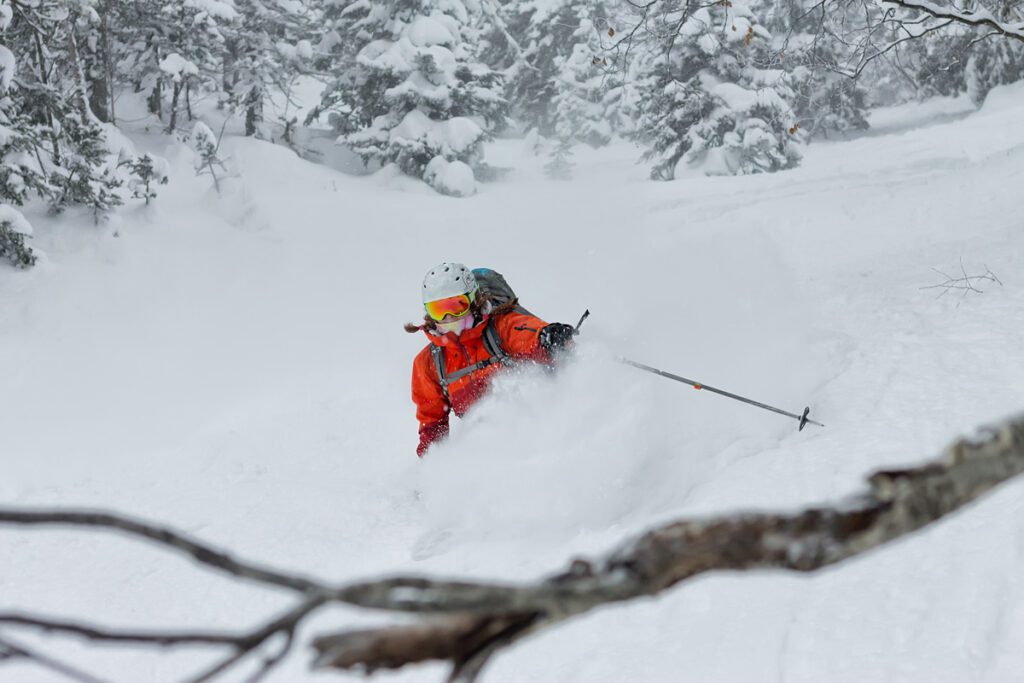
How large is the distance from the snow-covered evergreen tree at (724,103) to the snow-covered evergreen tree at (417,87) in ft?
17.8

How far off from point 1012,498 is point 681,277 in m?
7.47

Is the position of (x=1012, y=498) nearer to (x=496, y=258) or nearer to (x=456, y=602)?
(x=456, y=602)

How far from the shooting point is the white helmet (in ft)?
22.2

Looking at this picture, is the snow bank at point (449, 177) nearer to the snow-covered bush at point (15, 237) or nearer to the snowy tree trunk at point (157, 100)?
the snowy tree trunk at point (157, 100)

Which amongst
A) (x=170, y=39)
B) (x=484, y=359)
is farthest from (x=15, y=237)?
(x=170, y=39)

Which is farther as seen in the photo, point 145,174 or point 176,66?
point 176,66

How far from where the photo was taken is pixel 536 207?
20.7 metres

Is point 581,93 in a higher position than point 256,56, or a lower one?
lower

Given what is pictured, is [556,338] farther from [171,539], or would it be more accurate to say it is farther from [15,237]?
[15,237]

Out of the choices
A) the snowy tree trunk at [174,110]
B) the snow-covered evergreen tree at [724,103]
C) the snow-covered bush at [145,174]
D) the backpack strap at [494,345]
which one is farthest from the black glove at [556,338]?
the snowy tree trunk at [174,110]

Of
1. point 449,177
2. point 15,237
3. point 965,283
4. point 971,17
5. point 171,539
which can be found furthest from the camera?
point 449,177

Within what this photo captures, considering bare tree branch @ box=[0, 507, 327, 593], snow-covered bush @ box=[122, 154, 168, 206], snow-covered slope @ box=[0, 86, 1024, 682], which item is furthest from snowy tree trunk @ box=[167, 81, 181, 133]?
bare tree branch @ box=[0, 507, 327, 593]

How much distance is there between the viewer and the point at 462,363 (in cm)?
701

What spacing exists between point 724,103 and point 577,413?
20.3m
